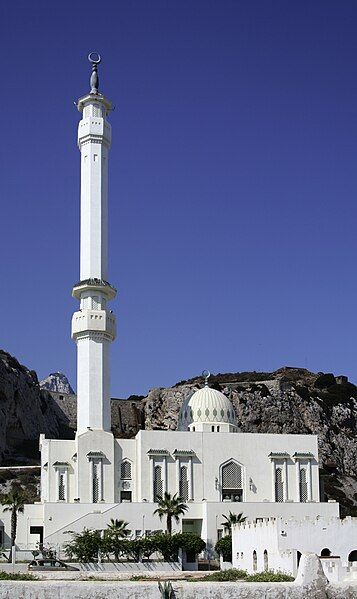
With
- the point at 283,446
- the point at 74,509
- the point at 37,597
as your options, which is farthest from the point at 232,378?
the point at 37,597

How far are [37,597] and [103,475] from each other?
43.7 metres

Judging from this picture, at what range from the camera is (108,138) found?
267 feet

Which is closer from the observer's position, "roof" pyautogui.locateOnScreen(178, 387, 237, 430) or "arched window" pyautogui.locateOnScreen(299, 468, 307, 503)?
"arched window" pyautogui.locateOnScreen(299, 468, 307, 503)

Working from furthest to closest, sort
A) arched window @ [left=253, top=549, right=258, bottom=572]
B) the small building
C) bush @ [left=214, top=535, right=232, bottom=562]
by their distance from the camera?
bush @ [left=214, top=535, right=232, bottom=562]
arched window @ [left=253, top=549, right=258, bottom=572]
the small building

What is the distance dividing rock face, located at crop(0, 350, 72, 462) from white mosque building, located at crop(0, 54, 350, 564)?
122 ft

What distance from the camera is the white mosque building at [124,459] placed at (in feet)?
235

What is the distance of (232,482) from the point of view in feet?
255

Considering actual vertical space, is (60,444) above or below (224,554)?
above

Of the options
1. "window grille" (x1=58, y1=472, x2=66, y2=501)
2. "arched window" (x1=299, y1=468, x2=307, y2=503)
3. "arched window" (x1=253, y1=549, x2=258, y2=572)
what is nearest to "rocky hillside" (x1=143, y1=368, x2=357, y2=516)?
"arched window" (x1=299, y1=468, x2=307, y2=503)

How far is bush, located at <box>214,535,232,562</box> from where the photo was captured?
6215 cm

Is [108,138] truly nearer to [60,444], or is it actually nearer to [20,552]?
[60,444]

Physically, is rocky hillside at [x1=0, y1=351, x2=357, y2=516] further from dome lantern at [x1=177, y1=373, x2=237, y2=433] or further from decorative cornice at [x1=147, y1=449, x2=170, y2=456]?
decorative cornice at [x1=147, y1=449, x2=170, y2=456]

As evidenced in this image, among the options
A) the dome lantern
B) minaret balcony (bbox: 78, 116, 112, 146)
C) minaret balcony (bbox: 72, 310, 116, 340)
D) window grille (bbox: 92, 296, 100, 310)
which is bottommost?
the dome lantern

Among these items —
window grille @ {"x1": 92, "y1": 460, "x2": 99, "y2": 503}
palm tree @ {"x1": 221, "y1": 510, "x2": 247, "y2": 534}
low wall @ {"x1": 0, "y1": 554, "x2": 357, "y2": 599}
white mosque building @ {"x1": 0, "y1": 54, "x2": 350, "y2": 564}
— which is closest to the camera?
low wall @ {"x1": 0, "y1": 554, "x2": 357, "y2": 599}
